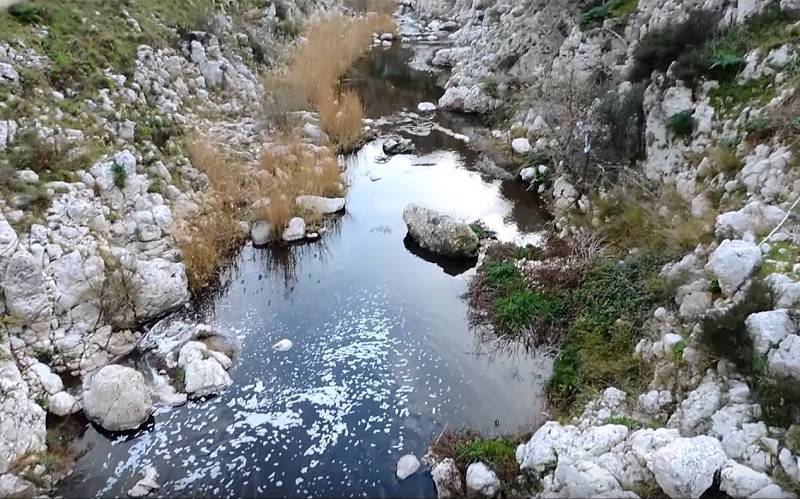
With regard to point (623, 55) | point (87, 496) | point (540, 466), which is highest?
point (623, 55)

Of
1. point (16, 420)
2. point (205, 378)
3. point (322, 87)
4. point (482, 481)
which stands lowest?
point (205, 378)

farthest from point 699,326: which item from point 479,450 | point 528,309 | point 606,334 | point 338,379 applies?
point 338,379

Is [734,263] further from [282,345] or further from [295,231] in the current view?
[295,231]

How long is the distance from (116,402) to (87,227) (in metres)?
4.08

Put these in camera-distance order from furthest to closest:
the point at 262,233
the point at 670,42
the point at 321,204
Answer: the point at 321,204 → the point at 262,233 → the point at 670,42

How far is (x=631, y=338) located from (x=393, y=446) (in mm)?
4445

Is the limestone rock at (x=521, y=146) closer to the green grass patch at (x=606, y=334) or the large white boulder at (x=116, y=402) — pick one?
the green grass patch at (x=606, y=334)

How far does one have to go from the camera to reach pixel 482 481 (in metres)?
8.22

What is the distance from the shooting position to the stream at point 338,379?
8852 mm

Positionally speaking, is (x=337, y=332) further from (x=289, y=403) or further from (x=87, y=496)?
(x=87, y=496)

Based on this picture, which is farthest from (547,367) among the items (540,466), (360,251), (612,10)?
(612,10)

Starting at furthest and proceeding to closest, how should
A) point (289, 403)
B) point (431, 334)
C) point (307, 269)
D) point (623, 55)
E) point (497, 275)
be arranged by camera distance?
1. point (623, 55)
2. point (307, 269)
3. point (497, 275)
4. point (431, 334)
5. point (289, 403)

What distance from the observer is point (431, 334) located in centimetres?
1181

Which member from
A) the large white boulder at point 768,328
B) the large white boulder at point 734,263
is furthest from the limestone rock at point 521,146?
the large white boulder at point 768,328
